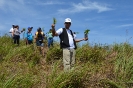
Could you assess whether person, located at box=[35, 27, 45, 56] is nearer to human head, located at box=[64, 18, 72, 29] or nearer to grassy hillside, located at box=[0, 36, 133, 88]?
grassy hillside, located at box=[0, 36, 133, 88]

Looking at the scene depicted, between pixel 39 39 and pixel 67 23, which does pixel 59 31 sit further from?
pixel 39 39

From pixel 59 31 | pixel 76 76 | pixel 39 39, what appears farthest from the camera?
pixel 39 39

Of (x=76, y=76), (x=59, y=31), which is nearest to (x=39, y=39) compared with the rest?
(x=59, y=31)

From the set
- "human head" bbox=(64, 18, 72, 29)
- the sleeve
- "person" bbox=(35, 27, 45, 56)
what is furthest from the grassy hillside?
"person" bbox=(35, 27, 45, 56)

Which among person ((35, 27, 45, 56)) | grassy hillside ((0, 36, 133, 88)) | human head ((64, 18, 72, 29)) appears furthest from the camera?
person ((35, 27, 45, 56))

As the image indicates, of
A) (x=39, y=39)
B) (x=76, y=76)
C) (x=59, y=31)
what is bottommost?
(x=76, y=76)

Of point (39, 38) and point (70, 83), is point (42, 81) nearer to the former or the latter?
point (70, 83)

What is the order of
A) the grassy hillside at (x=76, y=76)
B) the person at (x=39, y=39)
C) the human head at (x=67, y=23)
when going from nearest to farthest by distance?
the grassy hillside at (x=76, y=76), the human head at (x=67, y=23), the person at (x=39, y=39)

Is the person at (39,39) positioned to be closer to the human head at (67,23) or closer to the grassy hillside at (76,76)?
the grassy hillside at (76,76)

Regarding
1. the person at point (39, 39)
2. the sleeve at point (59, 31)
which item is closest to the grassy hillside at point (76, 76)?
the sleeve at point (59, 31)

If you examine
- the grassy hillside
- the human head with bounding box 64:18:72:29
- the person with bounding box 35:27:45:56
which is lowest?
the grassy hillside

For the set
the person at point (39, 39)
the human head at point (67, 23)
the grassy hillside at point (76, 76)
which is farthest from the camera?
Result: the person at point (39, 39)

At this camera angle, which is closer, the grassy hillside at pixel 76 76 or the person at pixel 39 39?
the grassy hillside at pixel 76 76

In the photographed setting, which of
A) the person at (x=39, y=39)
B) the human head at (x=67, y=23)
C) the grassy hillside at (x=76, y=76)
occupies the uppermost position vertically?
the human head at (x=67, y=23)
